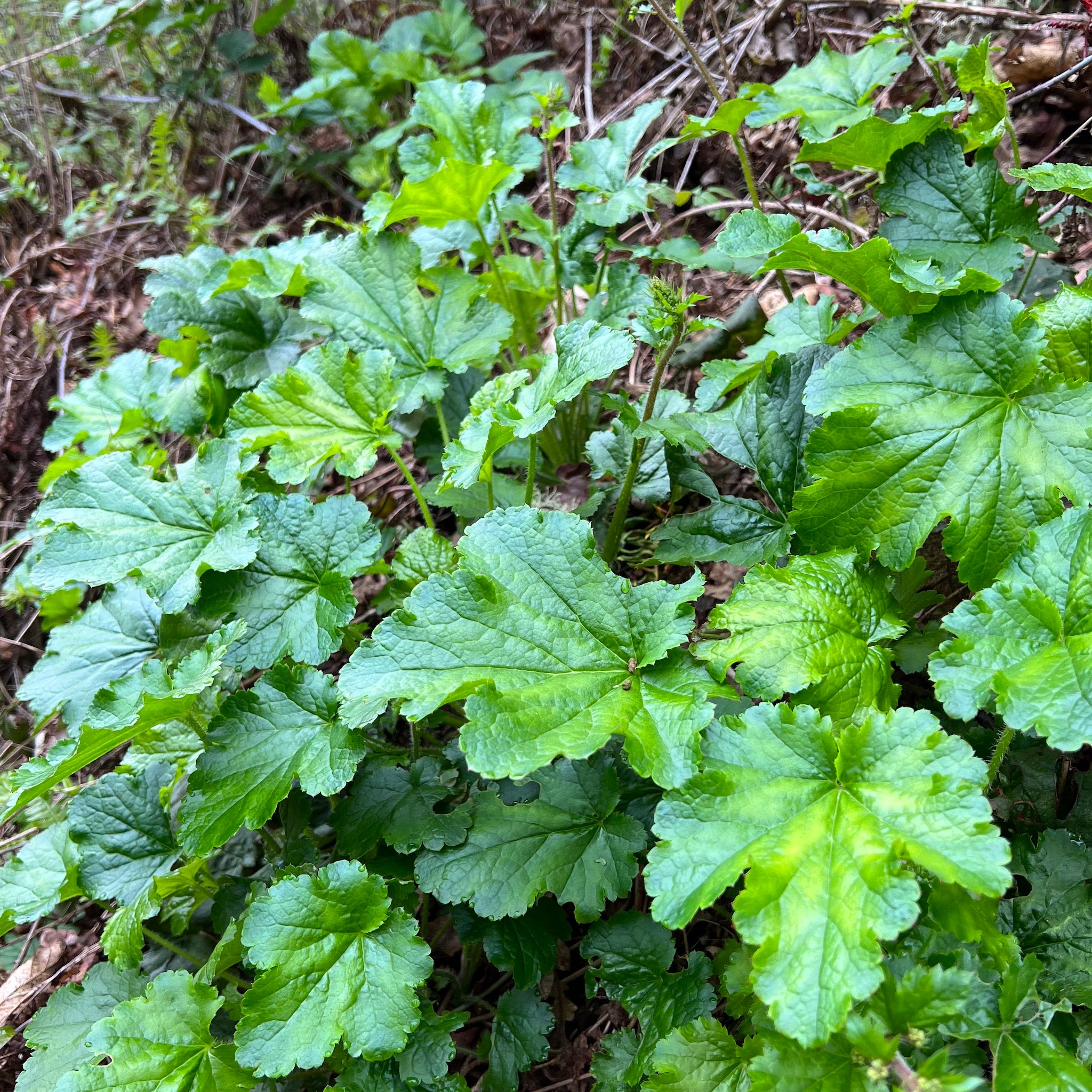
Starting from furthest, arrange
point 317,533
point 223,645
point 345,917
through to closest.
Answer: point 317,533 < point 223,645 < point 345,917

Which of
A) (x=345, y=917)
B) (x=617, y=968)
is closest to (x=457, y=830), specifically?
(x=345, y=917)

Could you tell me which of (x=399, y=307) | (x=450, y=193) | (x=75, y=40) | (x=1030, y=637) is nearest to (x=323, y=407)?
(x=399, y=307)

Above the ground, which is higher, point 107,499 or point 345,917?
point 107,499

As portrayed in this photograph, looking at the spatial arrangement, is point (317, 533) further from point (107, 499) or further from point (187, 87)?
point (187, 87)

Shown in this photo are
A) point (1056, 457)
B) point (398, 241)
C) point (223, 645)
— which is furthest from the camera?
point (398, 241)

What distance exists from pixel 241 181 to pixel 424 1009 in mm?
4713

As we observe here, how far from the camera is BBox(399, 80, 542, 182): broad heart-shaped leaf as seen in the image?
2809 millimetres

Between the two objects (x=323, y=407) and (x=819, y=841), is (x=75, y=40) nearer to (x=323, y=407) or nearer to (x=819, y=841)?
(x=323, y=407)

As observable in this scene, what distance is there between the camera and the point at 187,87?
5234 millimetres

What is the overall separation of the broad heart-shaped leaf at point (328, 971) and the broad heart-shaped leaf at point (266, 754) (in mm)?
185

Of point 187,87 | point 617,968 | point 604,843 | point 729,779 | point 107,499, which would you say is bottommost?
point 617,968

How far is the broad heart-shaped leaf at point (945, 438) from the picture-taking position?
1735 mm

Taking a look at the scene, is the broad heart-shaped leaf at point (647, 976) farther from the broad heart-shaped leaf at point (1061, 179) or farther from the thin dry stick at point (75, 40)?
the thin dry stick at point (75, 40)

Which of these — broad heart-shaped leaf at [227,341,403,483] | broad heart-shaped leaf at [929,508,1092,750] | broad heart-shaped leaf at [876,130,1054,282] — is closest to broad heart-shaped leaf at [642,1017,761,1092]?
broad heart-shaped leaf at [929,508,1092,750]
